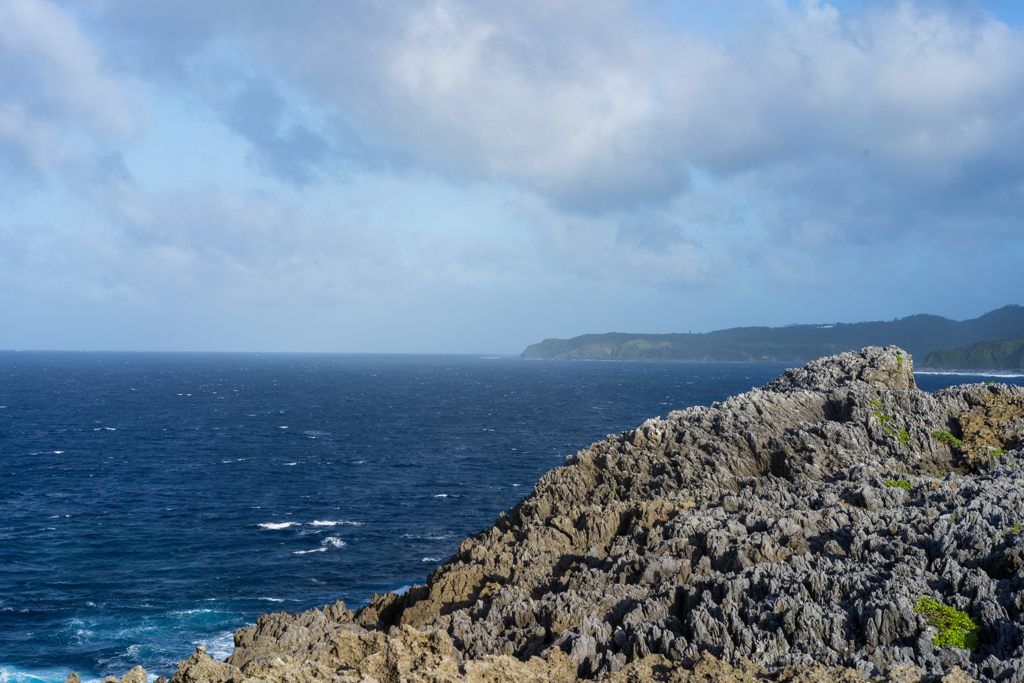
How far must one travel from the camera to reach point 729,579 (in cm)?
1819

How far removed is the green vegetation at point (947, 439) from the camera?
35.0 m

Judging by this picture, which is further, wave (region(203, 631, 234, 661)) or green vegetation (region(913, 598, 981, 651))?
wave (region(203, 631, 234, 661))

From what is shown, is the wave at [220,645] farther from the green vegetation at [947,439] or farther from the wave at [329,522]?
the green vegetation at [947,439]

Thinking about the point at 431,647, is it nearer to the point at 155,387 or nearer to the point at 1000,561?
the point at 1000,561

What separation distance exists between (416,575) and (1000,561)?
1317 inches

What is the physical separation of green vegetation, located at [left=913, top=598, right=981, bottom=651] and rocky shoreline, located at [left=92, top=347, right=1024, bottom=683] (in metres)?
0.08

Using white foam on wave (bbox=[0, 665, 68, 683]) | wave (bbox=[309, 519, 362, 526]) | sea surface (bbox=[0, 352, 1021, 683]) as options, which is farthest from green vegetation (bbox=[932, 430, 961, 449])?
white foam on wave (bbox=[0, 665, 68, 683])

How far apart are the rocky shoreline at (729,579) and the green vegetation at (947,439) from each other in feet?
0.49

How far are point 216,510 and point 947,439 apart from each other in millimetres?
54011

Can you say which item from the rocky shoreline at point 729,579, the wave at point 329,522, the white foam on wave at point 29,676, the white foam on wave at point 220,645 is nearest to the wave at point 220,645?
the white foam on wave at point 220,645

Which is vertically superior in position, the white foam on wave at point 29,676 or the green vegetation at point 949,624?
the green vegetation at point 949,624

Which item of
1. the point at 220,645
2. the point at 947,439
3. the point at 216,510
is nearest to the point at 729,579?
the point at 947,439

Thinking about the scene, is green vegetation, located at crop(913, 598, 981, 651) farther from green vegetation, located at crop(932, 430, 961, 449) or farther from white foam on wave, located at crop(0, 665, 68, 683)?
Result: white foam on wave, located at crop(0, 665, 68, 683)

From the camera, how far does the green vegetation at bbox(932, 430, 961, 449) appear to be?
1379 inches
